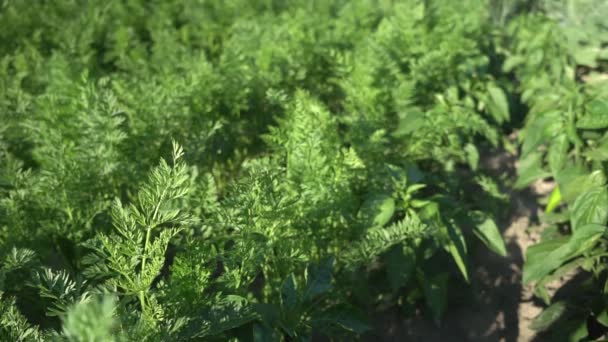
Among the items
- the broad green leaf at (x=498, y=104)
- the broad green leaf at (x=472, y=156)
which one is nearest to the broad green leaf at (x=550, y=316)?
the broad green leaf at (x=472, y=156)

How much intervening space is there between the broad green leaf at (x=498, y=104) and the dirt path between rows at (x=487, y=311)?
2.50ft

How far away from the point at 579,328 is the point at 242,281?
4.13 ft

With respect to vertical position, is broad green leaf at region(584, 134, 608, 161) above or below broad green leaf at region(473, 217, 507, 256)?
above

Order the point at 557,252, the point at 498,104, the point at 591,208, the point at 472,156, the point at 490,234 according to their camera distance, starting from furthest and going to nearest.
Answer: the point at 498,104, the point at 472,156, the point at 490,234, the point at 557,252, the point at 591,208

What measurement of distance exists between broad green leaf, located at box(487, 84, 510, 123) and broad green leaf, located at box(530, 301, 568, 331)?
4.47ft

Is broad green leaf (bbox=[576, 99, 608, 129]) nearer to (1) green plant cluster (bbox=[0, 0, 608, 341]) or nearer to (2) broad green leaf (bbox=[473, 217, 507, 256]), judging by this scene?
(1) green plant cluster (bbox=[0, 0, 608, 341])

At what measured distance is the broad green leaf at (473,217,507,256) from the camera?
2.15m

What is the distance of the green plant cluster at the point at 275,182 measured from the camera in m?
1.37

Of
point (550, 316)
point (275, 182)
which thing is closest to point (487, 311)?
point (550, 316)

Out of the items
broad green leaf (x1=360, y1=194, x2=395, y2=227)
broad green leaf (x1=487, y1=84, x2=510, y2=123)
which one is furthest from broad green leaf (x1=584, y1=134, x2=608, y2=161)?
broad green leaf (x1=487, y1=84, x2=510, y2=123)

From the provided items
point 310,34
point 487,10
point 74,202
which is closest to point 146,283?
point 74,202

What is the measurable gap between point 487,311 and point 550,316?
36cm

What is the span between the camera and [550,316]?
7.07 feet

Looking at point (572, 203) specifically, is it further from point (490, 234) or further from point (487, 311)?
point (487, 311)
